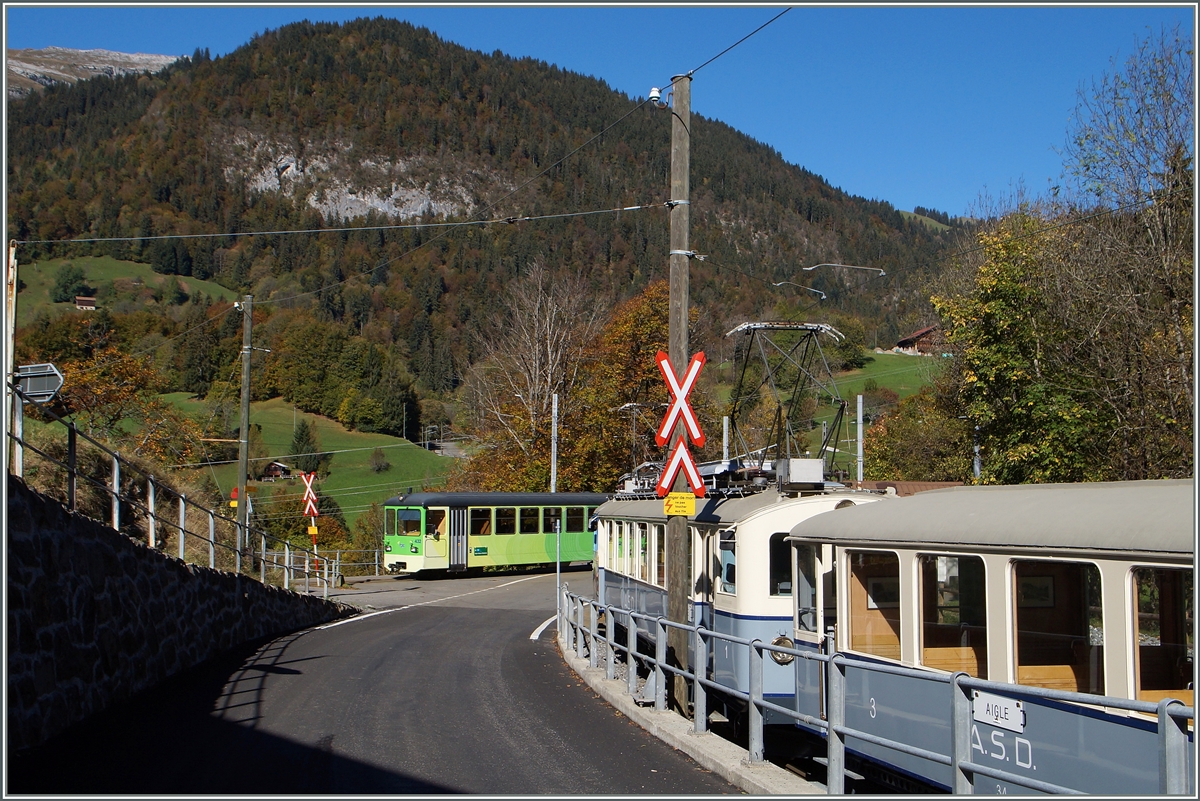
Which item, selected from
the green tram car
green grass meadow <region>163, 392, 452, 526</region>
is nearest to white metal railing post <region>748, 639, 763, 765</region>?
the green tram car

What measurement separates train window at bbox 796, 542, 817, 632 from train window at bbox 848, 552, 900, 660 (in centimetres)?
89

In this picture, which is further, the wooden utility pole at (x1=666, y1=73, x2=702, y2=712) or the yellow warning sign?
the wooden utility pole at (x1=666, y1=73, x2=702, y2=712)

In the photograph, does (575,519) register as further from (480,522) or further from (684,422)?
(684,422)

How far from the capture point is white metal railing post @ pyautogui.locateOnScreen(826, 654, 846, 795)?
7.07 metres

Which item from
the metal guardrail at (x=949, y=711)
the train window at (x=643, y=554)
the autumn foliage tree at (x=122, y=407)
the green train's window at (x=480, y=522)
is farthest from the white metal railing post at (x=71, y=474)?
the autumn foliage tree at (x=122, y=407)

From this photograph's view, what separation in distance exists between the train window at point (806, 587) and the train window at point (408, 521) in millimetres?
25949

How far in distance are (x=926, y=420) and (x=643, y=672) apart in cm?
2967

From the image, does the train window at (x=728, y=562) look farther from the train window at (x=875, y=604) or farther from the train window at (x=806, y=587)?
the train window at (x=875, y=604)

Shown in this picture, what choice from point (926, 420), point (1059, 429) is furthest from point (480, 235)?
point (1059, 429)

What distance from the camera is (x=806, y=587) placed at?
10.9 m

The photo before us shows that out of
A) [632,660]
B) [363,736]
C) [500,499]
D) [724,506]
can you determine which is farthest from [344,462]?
[363,736]

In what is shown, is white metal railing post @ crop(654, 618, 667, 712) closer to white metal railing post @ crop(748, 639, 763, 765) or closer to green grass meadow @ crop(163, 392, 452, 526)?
white metal railing post @ crop(748, 639, 763, 765)

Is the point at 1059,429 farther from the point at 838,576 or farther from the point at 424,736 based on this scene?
the point at 424,736

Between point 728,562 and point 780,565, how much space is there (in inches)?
32.9
